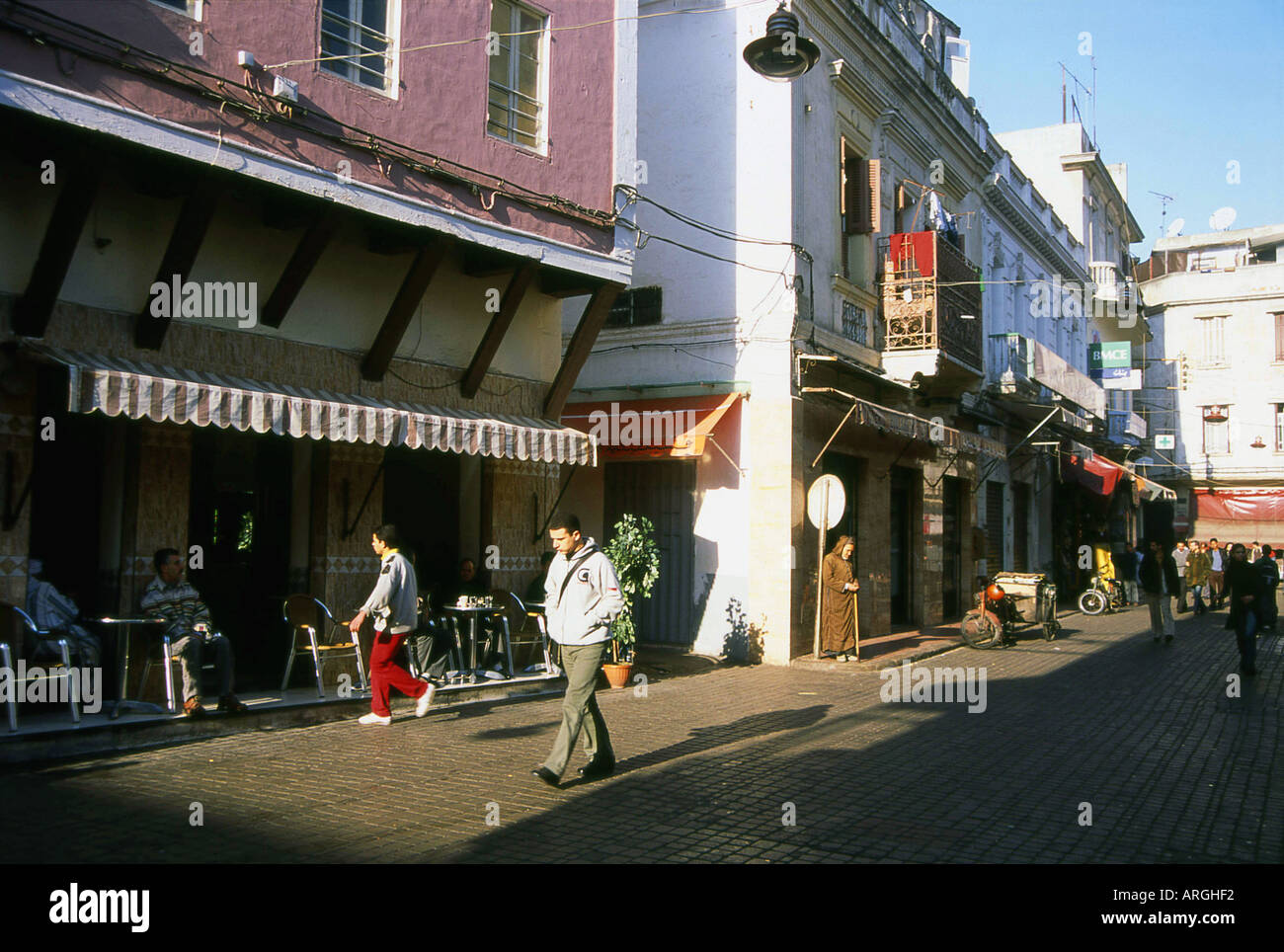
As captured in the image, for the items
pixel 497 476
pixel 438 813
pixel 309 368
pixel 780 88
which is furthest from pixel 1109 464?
pixel 438 813

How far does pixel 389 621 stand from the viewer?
9.23 m

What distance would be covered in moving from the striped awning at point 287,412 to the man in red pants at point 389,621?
1.04m

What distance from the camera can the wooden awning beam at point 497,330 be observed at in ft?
39.4

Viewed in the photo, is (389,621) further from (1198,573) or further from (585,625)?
(1198,573)

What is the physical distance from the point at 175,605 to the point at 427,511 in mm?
4129

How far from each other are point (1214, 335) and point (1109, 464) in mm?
22630

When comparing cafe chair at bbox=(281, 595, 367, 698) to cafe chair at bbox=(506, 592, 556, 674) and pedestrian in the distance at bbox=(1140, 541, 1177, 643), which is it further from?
pedestrian in the distance at bbox=(1140, 541, 1177, 643)

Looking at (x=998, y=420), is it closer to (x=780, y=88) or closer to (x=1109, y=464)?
(x=1109, y=464)

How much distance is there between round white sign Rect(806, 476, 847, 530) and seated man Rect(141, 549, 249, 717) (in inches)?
328

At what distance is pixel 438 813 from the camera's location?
256 inches

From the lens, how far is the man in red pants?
918 centimetres

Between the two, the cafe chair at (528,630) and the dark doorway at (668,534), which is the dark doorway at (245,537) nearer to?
the cafe chair at (528,630)

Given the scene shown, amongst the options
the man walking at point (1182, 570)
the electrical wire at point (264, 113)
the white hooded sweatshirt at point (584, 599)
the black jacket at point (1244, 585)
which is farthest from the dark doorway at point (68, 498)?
the man walking at point (1182, 570)

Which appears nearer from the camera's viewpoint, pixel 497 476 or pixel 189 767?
pixel 189 767
